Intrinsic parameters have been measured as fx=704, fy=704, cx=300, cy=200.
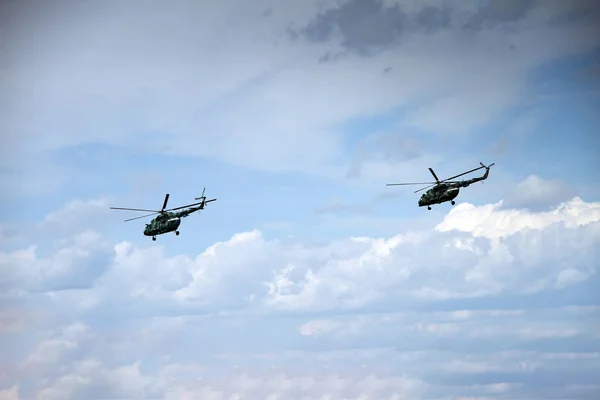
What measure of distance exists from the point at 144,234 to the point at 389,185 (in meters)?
69.0

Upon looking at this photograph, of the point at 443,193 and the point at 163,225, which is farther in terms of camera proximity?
the point at 443,193

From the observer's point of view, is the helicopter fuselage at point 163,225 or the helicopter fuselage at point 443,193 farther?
the helicopter fuselage at point 443,193

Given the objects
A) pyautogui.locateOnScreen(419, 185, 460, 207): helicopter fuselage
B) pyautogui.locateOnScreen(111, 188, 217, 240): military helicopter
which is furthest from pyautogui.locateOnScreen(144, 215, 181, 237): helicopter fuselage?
pyautogui.locateOnScreen(419, 185, 460, 207): helicopter fuselage

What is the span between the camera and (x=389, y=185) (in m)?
179

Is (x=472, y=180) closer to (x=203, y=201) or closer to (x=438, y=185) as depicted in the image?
(x=438, y=185)

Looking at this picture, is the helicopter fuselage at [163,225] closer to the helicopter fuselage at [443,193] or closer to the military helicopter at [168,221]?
the military helicopter at [168,221]

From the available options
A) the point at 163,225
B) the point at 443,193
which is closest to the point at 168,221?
the point at 163,225

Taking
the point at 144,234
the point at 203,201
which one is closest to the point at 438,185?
the point at 203,201

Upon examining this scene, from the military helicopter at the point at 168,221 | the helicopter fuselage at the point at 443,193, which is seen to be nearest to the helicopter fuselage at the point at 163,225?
the military helicopter at the point at 168,221

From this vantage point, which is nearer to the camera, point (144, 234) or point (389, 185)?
point (389, 185)

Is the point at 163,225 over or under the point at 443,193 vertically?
under

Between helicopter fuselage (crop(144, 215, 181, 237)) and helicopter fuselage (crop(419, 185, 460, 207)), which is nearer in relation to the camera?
helicopter fuselage (crop(144, 215, 181, 237))

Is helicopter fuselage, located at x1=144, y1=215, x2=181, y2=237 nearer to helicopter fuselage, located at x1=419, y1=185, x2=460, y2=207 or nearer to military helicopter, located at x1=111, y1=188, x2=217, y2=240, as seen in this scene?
military helicopter, located at x1=111, y1=188, x2=217, y2=240

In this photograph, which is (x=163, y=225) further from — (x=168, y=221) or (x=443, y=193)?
(x=443, y=193)
